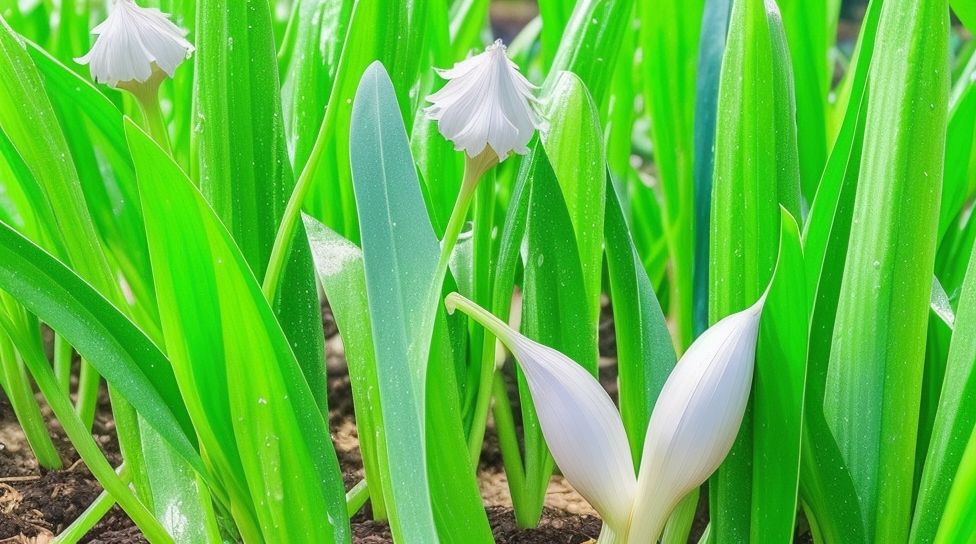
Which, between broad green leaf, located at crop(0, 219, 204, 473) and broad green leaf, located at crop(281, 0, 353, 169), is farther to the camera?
broad green leaf, located at crop(281, 0, 353, 169)

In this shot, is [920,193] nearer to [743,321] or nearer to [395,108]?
[743,321]

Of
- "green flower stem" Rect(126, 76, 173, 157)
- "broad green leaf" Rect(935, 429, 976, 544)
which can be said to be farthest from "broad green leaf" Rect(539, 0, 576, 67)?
"broad green leaf" Rect(935, 429, 976, 544)

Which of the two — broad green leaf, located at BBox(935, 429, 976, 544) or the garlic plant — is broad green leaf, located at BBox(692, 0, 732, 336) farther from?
broad green leaf, located at BBox(935, 429, 976, 544)

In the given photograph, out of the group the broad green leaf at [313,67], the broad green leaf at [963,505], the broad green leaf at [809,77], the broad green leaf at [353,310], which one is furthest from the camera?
the broad green leaf at [809,77]

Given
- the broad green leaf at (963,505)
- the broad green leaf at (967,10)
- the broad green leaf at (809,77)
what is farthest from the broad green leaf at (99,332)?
the broad green leaf at (967,10)

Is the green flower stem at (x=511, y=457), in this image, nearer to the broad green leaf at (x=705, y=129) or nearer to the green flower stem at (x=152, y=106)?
the broad green leaf at (x=705, y=129)

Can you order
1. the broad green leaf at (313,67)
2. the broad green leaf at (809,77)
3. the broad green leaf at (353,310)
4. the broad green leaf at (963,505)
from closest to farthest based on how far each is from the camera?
the broad green leaf at (963,505) < the broad green leaf at (353,310) < the broad green leaf at (313,67) < the broad green leaf at (809,77)
